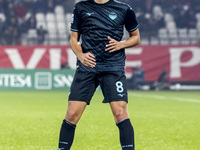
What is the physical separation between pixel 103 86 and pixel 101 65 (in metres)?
0.22

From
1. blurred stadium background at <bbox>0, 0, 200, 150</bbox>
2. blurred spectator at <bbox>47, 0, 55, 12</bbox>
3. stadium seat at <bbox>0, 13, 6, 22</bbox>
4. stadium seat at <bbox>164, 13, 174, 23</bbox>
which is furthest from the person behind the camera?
stadium seat at <bbox>164, 13, 174, 23</bbox>

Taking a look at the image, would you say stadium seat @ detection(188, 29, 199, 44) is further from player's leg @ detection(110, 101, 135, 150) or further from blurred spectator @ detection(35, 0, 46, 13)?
player's leg @ detection(110, 101, 135, 150)

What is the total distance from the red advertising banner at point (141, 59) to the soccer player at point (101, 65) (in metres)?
19.8

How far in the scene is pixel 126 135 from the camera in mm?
5082

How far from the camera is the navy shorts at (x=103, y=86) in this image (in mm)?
5109

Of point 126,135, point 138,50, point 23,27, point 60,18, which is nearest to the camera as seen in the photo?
point 126,135

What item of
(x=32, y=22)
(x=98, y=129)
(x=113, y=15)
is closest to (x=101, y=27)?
(x=113, y=15)

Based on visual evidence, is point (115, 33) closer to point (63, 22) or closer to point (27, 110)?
point (27, 110)

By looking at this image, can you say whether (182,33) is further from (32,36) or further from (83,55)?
(83,55)

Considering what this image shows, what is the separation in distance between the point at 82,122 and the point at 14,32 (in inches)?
656

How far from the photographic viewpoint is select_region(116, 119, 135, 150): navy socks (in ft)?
16.6

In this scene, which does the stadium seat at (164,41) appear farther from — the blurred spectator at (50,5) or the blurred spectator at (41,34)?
the blurred spectator at (50,5)

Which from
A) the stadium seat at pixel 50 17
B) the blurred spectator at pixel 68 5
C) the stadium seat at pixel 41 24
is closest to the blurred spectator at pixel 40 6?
the stadium seat at pixel 50 17

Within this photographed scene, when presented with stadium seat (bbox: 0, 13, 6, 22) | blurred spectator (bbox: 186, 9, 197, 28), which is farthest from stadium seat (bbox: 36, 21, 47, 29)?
blurred spectator (bbox: 186, 9, 197, 28)
